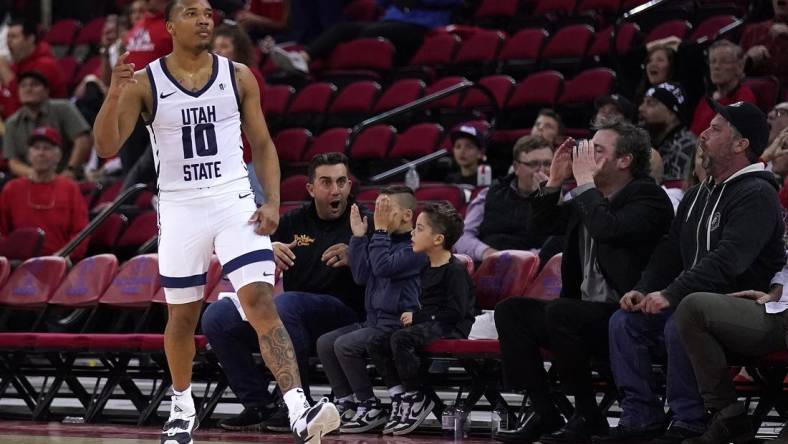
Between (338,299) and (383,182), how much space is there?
11.1ft

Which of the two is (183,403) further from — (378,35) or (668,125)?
(378,35)

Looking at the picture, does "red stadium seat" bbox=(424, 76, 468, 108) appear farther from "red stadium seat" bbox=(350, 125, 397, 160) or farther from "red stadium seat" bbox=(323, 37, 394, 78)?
"red stadium seat" bbox=(323, 37, 394, 78)

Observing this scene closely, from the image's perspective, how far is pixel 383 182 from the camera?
34.3 feet

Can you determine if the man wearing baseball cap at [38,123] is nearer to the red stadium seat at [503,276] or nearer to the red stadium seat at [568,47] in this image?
the red stadium seat at [568,47]

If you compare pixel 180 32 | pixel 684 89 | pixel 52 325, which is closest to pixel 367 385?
pixel 180 32

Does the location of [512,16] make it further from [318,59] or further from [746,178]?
[746,178]

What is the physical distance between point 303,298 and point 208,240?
4.84 ft

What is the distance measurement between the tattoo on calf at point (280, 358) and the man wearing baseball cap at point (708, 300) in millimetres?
1456

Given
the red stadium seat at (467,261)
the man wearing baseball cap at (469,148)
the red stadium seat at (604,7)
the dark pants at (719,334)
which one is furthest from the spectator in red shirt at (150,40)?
the dark pants at (719,334)

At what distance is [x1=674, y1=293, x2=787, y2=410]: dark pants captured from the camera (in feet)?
18.0

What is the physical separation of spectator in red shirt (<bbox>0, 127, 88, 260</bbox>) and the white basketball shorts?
442cm

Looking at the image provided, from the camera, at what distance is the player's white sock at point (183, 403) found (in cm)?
572

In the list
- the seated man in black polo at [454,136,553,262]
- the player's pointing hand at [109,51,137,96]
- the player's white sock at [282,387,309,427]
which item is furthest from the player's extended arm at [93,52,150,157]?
the seated man in black polo at [454,136,553,262]

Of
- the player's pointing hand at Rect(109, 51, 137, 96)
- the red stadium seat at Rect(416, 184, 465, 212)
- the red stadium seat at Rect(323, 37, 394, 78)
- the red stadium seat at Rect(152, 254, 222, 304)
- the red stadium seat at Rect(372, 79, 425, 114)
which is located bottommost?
the red stadium seat at Rect(152, 254, 222, 304)
